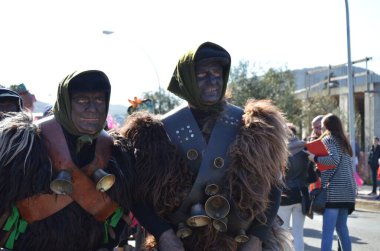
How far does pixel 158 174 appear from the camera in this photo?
3205mm

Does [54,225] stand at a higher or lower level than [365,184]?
higher

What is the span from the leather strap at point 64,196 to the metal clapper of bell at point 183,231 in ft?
1.24

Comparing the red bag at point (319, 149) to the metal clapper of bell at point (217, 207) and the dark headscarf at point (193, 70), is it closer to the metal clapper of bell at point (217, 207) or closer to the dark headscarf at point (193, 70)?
the dark headscarf at point (193, 70)

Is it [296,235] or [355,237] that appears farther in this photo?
[355,237]

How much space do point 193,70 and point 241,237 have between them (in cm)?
100

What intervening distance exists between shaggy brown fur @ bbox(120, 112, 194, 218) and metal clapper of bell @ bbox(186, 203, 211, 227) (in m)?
0.12

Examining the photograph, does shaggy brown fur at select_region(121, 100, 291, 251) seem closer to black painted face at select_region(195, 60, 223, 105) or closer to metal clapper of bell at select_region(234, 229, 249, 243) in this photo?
metal clapper of bell at select_region(234, 229, 249, 243)

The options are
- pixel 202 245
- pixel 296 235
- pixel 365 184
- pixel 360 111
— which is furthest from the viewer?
pixel 360 111

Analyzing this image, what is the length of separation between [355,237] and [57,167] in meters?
7.42

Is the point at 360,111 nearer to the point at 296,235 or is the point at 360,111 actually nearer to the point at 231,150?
the point at 296,235

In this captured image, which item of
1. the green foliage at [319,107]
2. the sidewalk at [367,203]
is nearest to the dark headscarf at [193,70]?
the sidewalk at [367,203]

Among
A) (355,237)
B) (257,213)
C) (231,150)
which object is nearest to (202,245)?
(257,213)

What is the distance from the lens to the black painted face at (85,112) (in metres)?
3.02

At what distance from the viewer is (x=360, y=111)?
24.1m
